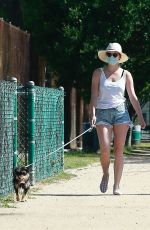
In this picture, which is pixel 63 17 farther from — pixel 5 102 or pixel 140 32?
pixel 5 102

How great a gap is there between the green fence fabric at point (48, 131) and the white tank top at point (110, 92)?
212 cm

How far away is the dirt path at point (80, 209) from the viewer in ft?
29.5

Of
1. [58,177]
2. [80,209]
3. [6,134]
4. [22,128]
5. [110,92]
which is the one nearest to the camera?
[80,209]

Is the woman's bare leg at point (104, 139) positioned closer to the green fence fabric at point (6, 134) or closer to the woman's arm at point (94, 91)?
the woman's arm at point (94, 91)

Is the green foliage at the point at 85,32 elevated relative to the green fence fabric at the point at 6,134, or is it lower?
elevated

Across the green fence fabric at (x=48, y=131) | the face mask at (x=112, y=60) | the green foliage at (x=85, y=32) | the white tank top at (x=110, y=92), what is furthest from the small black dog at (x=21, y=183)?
the green foliage at (x=85, y=32)

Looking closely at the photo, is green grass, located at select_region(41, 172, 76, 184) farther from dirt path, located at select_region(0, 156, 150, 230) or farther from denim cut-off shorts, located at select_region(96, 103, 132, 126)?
denim cut-off shorts, located at select_region(96, 103, 132, 126)

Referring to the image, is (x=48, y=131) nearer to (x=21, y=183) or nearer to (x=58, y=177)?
(x=58, y=177)

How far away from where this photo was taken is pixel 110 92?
38.7 ft

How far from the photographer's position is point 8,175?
1172cm

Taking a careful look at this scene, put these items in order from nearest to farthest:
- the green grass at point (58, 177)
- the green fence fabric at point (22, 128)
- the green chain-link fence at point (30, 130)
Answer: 1. the green chain-link fence at point (30, 130)
2. the green fence fabric at point (22, 128)
3. the green grass at point (58, 177)

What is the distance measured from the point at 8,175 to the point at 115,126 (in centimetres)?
169

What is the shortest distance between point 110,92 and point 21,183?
5.98 ft

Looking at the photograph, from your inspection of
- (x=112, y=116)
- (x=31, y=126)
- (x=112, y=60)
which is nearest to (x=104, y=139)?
(x=112, y=116)
